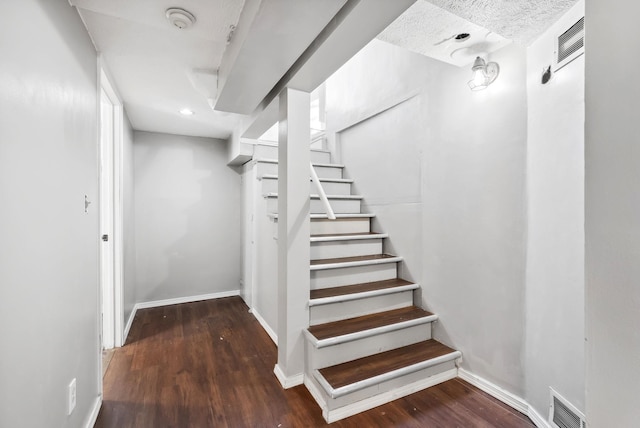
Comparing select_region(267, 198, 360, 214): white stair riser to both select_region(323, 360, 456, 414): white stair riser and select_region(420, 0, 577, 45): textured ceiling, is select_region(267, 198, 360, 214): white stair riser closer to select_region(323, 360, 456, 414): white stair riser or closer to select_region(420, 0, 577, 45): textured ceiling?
select_region(323, 360, 456, 414): white stair riser

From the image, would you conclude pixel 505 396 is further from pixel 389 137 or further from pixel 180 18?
pixel 180 18

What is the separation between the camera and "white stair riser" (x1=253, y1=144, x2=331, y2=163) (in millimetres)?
3182

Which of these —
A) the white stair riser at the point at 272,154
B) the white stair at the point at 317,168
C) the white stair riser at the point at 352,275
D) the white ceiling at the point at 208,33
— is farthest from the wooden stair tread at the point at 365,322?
the white stair riser at the point at 272,154

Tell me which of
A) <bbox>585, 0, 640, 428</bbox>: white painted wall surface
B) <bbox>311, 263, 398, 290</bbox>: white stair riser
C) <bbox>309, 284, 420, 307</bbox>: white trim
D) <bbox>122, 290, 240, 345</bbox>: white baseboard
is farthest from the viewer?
<bbox>122, 290, 240, 345</bbox>: white baseboard

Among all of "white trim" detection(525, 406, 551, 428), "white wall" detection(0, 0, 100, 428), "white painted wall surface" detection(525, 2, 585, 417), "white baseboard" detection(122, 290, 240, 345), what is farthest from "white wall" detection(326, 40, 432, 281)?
"white baseboard" detection(122, 290, 240, 345)

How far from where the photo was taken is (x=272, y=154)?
333 cm

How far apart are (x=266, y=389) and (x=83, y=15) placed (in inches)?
90.0

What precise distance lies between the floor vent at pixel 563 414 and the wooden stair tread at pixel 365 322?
0.81m

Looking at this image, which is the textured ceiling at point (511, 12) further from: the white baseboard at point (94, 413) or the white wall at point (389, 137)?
the white baseboard at point (94, 413)

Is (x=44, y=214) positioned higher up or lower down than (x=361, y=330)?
higher up

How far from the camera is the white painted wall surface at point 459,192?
1.63 meters

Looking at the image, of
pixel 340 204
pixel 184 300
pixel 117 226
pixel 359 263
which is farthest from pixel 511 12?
pixel 184 300

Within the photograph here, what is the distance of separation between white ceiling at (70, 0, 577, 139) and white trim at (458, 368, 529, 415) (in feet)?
6.40

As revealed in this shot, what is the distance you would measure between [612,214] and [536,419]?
1.58m
